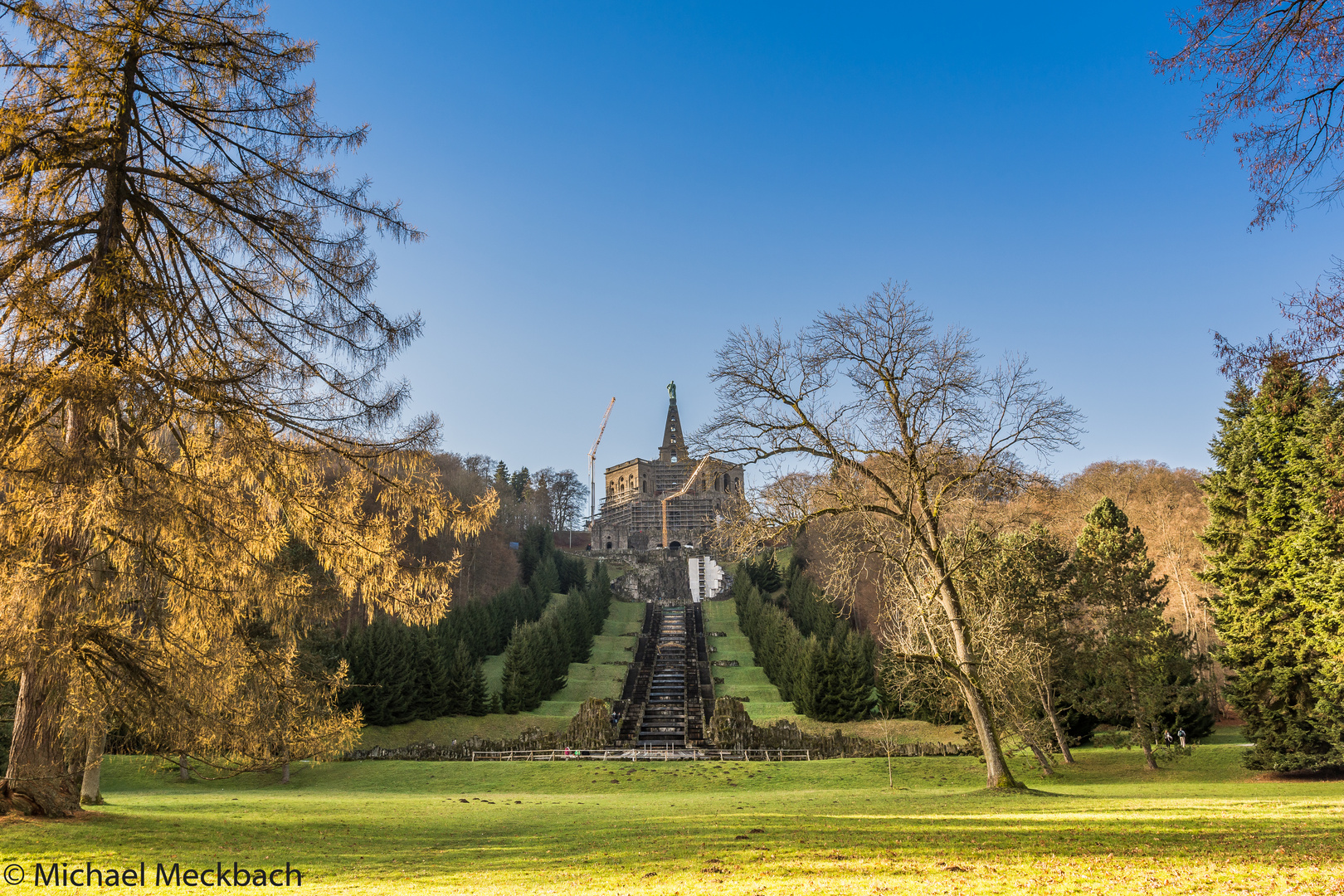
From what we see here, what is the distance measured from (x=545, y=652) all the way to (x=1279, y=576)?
2866 centimetres

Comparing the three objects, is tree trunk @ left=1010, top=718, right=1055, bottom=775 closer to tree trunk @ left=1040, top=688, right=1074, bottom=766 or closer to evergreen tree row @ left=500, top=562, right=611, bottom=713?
tree trunk @ left=1040, top=688, right=1074, bottom=766

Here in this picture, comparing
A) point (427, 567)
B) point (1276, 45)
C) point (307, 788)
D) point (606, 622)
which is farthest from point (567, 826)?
point (606, 622)

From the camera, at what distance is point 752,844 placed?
738cm

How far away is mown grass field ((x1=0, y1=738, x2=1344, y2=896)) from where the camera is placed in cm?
566

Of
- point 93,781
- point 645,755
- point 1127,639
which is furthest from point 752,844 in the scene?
point 645,755

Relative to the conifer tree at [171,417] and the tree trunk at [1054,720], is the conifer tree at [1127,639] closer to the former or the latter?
the tree trunk at [1054,720]

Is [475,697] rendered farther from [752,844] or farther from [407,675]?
[752,844]

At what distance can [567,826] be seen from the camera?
9844 mm

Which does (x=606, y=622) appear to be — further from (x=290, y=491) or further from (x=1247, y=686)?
(x=290, y=491)

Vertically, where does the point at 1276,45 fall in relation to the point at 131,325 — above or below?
above

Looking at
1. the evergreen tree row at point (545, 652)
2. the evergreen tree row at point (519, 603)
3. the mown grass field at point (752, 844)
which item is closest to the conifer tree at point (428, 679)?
the evergreen tree row at point (519, 603)

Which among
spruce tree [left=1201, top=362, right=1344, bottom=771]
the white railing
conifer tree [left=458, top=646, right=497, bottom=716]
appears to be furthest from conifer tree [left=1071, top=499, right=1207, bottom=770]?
conifer tree [left=458, top=646, right=497, bottom=716]

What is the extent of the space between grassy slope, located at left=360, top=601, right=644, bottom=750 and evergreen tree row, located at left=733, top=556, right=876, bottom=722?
8619mm

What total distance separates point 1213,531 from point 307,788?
26.8 metres
